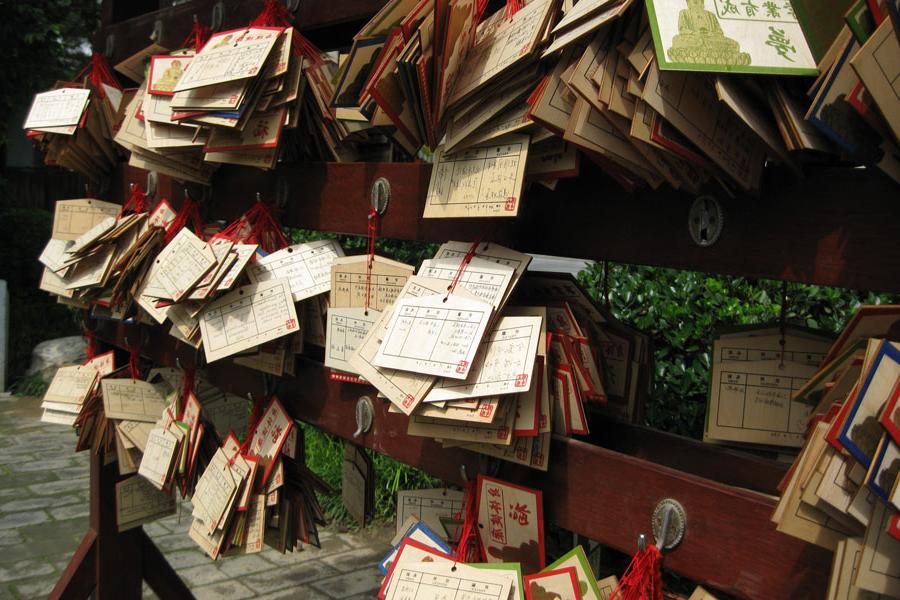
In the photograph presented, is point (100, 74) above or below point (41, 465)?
above

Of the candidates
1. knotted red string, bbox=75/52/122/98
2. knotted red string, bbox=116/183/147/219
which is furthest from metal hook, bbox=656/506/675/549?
knotted red string, bbox=75/52/122/98

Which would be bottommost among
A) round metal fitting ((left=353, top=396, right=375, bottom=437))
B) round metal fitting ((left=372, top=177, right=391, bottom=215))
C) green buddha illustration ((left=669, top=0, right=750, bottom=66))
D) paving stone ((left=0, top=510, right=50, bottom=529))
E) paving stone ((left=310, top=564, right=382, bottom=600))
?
paving stone ((left=0, top=510, right=50, bottom=529))

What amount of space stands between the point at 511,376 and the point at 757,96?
49 centimetres

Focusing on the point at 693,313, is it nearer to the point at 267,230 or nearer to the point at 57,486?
the point at 267,230

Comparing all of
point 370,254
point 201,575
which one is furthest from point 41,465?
point 370,254

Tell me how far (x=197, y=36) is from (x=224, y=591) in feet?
8.85

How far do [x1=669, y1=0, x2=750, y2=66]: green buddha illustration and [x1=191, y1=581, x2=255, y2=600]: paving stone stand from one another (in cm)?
352

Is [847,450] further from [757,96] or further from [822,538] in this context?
[757,96]

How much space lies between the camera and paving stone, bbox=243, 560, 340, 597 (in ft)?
13.0

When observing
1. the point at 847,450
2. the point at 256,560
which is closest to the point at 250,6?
the point at 847,450

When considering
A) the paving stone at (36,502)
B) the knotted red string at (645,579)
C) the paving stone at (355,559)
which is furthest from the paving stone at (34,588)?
the knotted red string at (645,579)

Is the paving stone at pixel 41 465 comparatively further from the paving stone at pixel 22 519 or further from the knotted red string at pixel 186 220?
the knotted red string at pixel 186 220

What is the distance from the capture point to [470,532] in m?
1.43

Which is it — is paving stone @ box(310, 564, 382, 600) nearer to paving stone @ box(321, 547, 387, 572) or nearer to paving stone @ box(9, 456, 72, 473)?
paving stone @ box(321, 547, 387, 572)
